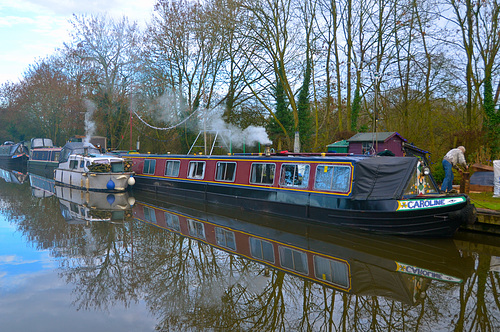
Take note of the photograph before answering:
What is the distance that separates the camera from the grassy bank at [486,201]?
985cm

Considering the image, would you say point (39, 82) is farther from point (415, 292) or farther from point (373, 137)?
point (415, 292)

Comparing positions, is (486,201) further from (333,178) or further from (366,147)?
(366,147)

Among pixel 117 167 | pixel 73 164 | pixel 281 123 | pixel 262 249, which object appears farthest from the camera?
pixel 281 123

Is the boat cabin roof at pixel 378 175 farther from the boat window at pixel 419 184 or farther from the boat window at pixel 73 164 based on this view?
the boat window at pixel 73 164

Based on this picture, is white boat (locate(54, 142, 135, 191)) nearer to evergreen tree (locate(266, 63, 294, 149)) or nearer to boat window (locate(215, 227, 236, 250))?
boat window (locate(215, 227, 236, 250))

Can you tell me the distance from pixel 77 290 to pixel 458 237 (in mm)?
Answer: 8647

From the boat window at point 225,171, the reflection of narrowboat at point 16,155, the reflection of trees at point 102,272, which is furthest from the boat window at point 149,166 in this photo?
the reflection of narrowboat at point 16,155

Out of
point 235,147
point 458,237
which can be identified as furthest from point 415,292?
point 235,147

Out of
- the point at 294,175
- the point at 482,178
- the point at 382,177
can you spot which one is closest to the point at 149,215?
the point at 294,175

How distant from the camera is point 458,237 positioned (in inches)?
369

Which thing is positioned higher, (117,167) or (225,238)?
(117,167)

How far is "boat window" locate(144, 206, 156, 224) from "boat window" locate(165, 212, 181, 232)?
1.35 feet

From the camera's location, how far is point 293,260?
7.67 m

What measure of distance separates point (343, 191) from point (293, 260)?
9.63 ft
